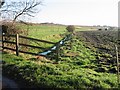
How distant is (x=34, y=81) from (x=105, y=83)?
331 centimetres

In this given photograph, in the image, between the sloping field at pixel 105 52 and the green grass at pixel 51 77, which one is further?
the sloping field at pixel 105 52

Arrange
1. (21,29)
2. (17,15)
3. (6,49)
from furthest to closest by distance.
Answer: (21,29) < (17,15) < (6,49)

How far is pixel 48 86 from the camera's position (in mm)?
12758

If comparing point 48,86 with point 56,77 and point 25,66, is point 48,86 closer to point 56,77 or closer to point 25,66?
point 56,77

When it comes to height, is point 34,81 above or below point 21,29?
below

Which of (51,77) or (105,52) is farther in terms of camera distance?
(105,52)

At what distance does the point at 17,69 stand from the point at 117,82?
506 cm

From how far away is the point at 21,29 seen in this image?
32938 millimetres

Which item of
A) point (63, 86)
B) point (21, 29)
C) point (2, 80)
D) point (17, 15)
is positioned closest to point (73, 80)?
point (63, 86)

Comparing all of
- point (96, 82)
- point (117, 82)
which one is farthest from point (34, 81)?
point (117, 82)

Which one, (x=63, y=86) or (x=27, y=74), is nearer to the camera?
(x=63, y=86)

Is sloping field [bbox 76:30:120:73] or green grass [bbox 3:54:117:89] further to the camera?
sloping field [bbox 76:30:120:73]

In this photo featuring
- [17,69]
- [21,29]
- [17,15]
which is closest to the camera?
[17,69]

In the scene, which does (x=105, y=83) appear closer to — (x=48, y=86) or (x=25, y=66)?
(x=48, y=86)
